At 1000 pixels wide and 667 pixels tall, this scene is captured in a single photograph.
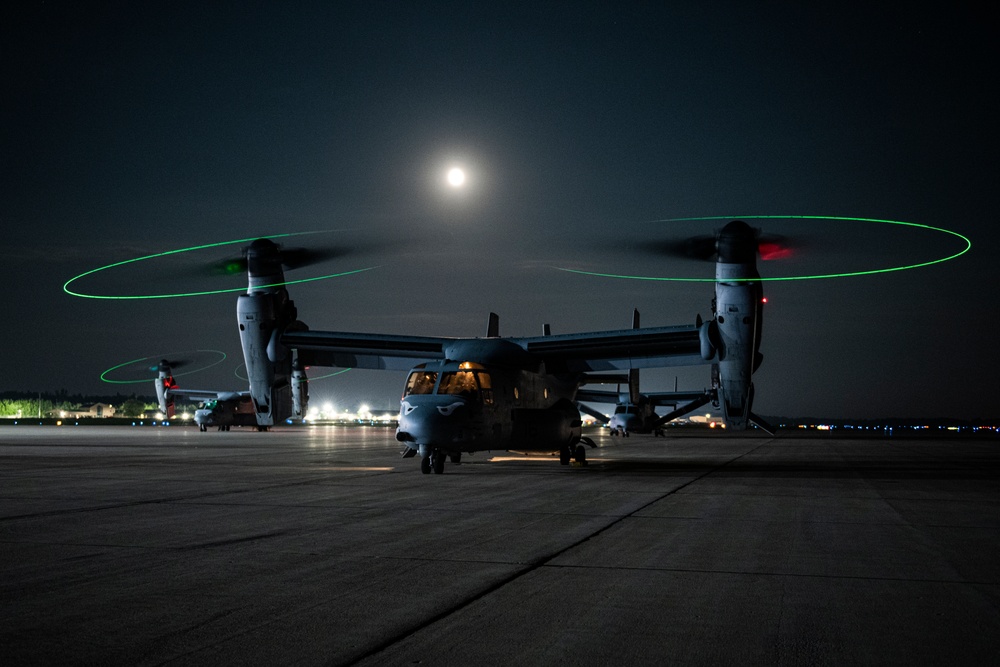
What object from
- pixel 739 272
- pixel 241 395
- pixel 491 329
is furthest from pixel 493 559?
pixel 241 395

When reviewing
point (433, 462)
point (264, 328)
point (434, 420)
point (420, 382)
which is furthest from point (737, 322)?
point (264, 328)

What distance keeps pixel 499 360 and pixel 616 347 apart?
14.8 feet

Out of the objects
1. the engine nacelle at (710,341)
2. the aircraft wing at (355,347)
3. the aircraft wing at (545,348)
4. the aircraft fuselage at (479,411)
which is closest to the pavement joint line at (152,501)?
the aircraft fuselage at (479,411)

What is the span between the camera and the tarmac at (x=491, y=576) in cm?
545

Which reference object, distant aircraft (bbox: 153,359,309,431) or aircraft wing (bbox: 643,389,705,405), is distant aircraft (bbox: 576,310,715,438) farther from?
distant aircraft (bbox: 153,359,309,431)

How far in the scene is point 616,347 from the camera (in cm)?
2570

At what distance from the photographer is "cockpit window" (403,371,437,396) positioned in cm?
2111

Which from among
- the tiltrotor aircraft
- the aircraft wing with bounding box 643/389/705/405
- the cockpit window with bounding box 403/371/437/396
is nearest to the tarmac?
the tiltrotor aircraft

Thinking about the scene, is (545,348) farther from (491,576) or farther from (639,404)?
(639,404)

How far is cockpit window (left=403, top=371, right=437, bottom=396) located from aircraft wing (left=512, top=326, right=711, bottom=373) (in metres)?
4.57

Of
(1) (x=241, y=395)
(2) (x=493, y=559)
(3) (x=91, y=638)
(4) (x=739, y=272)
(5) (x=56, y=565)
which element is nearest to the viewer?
(3) (x=91, y=638)

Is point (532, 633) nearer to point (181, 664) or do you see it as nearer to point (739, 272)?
point (181, 664)

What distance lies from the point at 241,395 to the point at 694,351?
4291 centimetres

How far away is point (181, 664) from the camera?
4996mm
